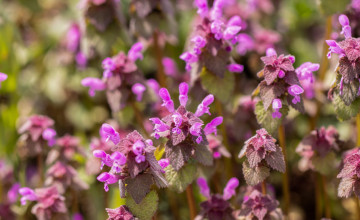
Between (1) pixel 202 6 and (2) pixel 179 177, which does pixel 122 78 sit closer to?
(1) pixel 202 6

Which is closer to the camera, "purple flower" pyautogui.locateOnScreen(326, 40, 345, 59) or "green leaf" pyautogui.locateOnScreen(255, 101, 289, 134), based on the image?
"purple flower" pyautogui.locateOnScreen(326, 40, 345, 59)

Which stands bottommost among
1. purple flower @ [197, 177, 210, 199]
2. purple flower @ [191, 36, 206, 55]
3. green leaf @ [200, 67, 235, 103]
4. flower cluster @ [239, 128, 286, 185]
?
flower cluster @ [239, 128, 286, 185]

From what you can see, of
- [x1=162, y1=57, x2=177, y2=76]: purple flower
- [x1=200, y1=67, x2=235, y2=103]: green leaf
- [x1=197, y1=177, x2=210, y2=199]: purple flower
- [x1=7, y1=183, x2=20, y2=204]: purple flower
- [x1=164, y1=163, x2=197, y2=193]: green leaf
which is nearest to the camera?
[x1=164, y1=163, x2=197, y2=193]: green leaf

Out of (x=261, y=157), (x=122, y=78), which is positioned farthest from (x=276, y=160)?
(x=122, y=78)

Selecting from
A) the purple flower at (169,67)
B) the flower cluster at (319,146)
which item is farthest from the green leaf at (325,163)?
the purple flower at (169,67)

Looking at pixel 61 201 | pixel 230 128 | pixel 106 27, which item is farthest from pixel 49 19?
pixel 61 201

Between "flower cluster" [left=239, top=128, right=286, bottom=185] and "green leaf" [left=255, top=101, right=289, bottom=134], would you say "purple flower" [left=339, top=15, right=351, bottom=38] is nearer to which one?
"green leaf" [left=255, top=101, right=289, bottom=134]

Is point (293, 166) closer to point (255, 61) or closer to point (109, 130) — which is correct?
point (255, 61)

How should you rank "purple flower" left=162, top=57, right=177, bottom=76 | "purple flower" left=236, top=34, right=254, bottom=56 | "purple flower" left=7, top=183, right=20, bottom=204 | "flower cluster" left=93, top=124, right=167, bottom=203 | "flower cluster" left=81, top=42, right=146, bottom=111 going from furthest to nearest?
"purple flower" left=162, top=57, right=177, bottom=76
"purple flower" left=236, top=34, right=254, bottom=56
"purple flower" left=7, top=183, right=20, bottom=204
"flower cluster" left=81, top=42, right=146, bottom=111
"flower cluster" left=93, top=124, right=167, bottom=203

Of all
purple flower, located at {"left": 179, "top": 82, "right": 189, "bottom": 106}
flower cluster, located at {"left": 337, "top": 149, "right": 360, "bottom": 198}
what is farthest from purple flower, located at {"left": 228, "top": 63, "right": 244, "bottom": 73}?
flower cluster, located at {"left": 337, "top": 149, "right": 360, "bottom": 198}
